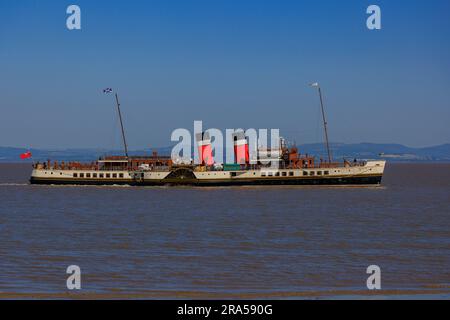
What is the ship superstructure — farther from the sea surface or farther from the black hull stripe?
the sea surface

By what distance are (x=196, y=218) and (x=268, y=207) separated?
12580 millimetres

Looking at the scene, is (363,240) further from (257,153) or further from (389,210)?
(257,153)

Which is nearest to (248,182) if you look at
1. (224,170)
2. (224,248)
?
(224,170)

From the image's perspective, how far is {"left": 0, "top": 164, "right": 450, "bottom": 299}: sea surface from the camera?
27.4 metres

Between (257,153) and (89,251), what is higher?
(257,153)

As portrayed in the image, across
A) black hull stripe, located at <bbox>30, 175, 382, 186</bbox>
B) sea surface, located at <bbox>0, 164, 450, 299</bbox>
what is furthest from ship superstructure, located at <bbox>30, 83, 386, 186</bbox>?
sea surface, located at <bbox>0, 164, 450, 299</bbox>

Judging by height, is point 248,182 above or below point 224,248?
above

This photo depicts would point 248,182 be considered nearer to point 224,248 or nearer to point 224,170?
point 224,170

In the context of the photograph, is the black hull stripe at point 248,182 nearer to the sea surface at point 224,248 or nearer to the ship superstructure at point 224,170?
the ship superstructure at point 224,170

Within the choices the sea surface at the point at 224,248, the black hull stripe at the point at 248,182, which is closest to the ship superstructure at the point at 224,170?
the black hull stripe at the point at 248,182

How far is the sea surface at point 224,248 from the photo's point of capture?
2744cm

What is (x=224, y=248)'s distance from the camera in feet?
125
